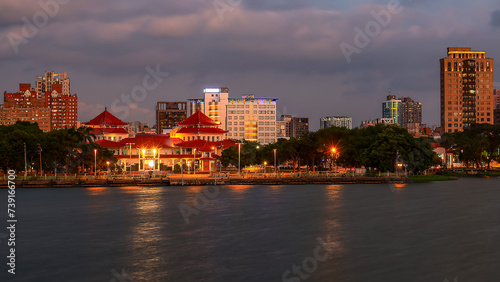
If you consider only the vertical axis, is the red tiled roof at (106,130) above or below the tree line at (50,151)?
above

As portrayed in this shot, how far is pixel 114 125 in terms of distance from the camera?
481ft

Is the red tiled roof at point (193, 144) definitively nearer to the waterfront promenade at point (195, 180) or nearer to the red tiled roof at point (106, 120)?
the red tiled roof at point (106, 120)

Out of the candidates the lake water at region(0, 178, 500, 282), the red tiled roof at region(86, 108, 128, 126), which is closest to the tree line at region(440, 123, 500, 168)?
the lake water at region(0, 178, 500, 282)

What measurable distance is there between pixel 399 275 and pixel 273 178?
7264cm

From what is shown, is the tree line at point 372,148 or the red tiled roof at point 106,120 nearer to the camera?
the tree line at point 372,148

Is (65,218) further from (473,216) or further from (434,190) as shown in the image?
(434,190)

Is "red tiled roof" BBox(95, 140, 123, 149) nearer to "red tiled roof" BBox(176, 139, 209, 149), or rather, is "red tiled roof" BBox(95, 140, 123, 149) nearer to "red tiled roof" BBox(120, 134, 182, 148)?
"red tiled roof" BBox(120, 134, 182, 148)

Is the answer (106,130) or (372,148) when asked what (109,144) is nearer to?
(106,130)
